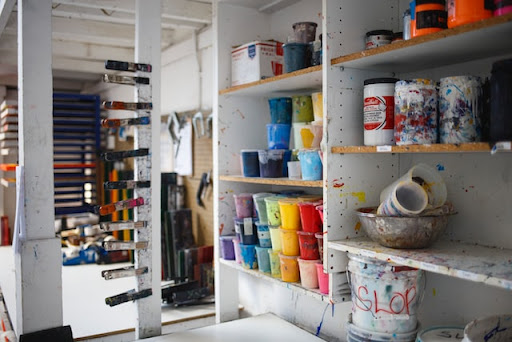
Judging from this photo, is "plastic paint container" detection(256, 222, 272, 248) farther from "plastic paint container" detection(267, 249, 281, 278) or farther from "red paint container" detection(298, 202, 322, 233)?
"red paint container" detection(298, 202, 322, 233)

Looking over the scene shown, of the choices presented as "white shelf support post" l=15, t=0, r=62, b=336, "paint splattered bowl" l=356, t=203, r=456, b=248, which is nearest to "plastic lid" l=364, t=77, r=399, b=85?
"paint splattered bowl" l=356, t=203, r=456, b=248

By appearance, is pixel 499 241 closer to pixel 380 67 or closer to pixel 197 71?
pixel 380 67

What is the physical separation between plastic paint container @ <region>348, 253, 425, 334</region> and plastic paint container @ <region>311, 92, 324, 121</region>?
70 centimetres

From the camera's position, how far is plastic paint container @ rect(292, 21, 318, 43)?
2.35 meters

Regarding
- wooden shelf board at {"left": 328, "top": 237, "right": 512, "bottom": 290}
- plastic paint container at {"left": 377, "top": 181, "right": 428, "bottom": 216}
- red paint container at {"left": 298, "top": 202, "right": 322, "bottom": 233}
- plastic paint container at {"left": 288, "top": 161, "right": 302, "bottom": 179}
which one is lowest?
wooden shelf board at {"left": 328, "top": 237, "right": 512, "bottom": 290}

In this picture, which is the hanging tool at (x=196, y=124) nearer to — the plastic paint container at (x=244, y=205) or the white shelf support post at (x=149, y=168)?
the plastic paint container at (x=244, y=205)

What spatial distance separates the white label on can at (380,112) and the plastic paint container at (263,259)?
0.94 metres

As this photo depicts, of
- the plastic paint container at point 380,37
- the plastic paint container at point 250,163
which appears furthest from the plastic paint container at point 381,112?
the plastic paint container at point 250,163

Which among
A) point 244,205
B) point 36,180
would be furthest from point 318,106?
point 36,180

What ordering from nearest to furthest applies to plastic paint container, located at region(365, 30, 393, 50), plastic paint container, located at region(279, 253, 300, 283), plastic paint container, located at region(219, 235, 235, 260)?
plastic paint container, located at region(365, 30, 393, 50), plastic paint container, located at region(279, 253, 300, 283), plastic paint container, located at region(219, 235, 235, 260)

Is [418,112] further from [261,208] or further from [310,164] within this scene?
[261,208]

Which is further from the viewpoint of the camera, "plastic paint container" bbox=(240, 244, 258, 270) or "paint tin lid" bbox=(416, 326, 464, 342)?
"plastic paint container" bbox=(240, 244, 258, 270)

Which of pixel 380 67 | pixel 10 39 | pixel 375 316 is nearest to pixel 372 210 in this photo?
pixel 375 316

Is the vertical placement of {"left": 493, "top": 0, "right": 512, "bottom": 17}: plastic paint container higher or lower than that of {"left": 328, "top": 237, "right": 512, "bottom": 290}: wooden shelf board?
higher
